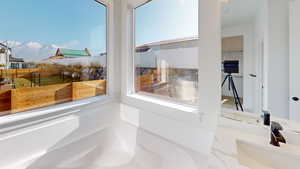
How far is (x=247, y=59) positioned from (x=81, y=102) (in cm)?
169

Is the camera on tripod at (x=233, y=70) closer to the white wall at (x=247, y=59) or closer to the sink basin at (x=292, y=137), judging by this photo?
the white wall at (x=247, y=59)

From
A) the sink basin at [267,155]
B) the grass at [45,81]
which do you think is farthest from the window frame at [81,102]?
the sink basin at [267,155]

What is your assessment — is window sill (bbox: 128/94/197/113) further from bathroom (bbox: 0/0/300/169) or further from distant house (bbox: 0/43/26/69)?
distant house (bbox: 0/43/26/69)

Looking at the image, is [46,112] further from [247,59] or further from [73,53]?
[247,59]

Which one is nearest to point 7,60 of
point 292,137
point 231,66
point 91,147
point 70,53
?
point 70,53

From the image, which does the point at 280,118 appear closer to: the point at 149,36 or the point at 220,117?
the point at 220,117

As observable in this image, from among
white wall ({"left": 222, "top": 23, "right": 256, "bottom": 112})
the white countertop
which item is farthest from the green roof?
the white countertop

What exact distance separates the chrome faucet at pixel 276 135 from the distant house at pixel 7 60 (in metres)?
1.92

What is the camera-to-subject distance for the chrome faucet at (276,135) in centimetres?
78

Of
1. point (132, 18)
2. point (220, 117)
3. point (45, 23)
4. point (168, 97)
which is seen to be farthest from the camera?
point (132, 18)

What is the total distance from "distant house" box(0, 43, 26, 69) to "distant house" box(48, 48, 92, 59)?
10.4 inches

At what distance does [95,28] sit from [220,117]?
170 cm

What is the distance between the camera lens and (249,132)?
0.95 metres

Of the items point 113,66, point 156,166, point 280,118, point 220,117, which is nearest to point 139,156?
point 156,166
